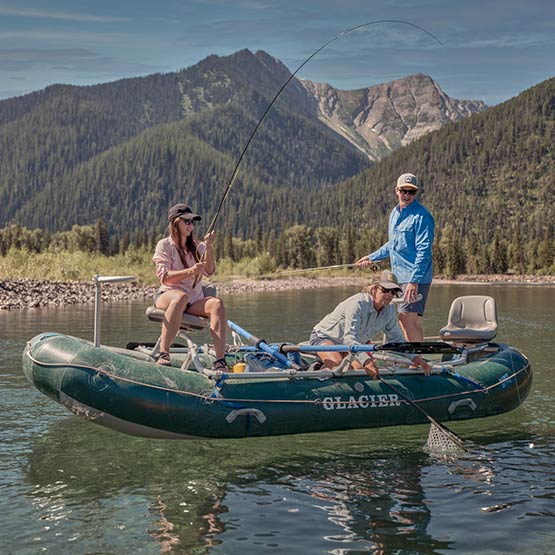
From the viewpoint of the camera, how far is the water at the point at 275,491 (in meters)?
5.93

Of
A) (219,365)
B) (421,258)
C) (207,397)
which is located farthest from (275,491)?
(421,258)

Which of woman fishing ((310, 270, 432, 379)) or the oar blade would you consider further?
woman fishing ((310, 270, 432, 379))

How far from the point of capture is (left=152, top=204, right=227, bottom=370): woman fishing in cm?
831

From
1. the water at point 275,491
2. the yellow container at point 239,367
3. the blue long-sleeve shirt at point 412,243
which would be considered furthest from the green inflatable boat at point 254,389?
the blue long-sleeve shirt at point 412,243

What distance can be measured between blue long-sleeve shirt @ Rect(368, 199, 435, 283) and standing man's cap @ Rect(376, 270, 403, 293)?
0.87 meters

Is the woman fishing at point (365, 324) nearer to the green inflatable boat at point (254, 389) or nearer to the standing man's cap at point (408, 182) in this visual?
the green inflatable boat at point (254, 389)

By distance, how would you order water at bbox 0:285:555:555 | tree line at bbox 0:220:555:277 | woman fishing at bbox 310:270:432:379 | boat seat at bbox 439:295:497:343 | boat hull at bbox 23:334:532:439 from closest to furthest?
water at bbox 0:285:555:555, boat hull at bbox 23:334:532:439, woman fishing at bbox 310:270:432:379, boat seat at bbox 439:295:497:343, tree line at bbox 0:220:555:277

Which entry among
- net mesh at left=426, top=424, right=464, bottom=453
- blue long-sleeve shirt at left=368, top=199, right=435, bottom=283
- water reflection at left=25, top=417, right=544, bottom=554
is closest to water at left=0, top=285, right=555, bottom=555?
water reflection at left=25, top=417, right=544, bottom=554

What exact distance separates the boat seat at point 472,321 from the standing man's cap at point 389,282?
1954 millimetres

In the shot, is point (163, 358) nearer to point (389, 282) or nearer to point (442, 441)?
point (389, 282)

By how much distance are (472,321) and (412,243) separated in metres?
A: 1.57

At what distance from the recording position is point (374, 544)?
5.88 metres

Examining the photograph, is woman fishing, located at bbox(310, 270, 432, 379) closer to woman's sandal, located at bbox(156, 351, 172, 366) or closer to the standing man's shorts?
the standing man's shorts

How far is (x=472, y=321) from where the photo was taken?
415 inches
